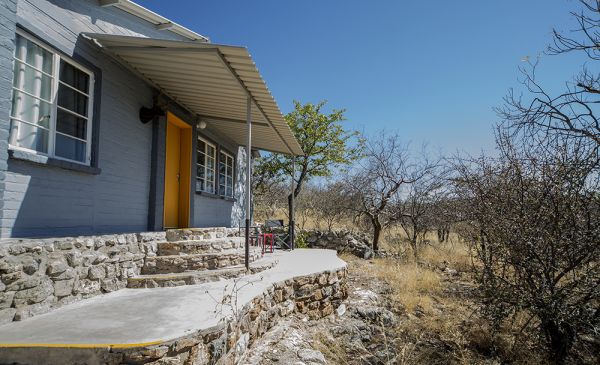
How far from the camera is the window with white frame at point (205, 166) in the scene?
8.20 meters

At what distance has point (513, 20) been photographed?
638 cm

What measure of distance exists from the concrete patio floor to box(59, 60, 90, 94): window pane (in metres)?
2.65

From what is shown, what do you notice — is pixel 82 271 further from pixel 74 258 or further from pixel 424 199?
pixel 424 199

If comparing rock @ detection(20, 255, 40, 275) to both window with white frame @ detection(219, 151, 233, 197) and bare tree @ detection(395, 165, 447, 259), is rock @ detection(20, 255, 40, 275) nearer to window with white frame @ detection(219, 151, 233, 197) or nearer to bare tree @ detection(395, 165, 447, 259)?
window with white frame @ detection(219, 151, 233, 197)

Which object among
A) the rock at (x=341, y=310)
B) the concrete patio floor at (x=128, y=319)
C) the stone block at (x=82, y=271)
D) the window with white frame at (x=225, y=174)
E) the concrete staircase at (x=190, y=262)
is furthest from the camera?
the window with white frame at (x=225, y=174)

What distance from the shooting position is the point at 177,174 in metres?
7.47

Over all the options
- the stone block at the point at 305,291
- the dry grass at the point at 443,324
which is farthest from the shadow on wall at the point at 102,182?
the dry grass at the point at 443,324

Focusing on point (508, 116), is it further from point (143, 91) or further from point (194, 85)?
point (143, 91)

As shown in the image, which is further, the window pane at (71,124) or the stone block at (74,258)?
the window pane at (71,124)

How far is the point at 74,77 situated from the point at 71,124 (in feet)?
1.98

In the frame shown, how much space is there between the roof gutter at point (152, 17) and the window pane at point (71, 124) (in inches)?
73.8

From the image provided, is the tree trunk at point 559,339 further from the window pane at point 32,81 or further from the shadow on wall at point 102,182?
the window pane at point 32,81

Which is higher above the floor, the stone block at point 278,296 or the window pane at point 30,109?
the window pane at point 30,109

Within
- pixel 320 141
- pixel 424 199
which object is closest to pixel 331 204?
pixel 320 141
